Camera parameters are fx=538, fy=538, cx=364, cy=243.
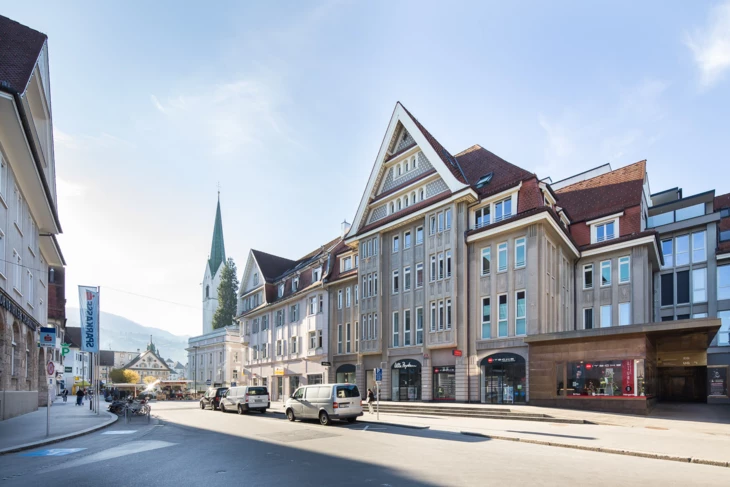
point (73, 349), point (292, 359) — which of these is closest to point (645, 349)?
point (292, 359)

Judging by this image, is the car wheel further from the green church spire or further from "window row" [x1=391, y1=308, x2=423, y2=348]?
the green church spire

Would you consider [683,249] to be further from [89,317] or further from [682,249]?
[89,317]

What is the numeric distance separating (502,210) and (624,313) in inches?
417

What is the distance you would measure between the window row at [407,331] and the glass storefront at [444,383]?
238 centimetres

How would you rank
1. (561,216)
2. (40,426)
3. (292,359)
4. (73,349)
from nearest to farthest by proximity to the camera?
1. (40,426)
2. (561,216)
3. (292,359)
4. (73,349)

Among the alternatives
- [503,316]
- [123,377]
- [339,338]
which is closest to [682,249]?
[503,316]

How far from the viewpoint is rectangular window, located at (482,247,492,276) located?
31875 millimetres

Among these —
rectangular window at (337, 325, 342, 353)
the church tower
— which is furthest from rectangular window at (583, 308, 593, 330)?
the church tower

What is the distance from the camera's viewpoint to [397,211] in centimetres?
3875

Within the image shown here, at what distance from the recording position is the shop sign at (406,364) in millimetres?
35219

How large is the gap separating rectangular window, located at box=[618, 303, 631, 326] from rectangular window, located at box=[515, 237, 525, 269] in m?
8.81

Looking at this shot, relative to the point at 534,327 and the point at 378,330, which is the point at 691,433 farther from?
the point at 378,330

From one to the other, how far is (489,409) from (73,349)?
93550 millimetres

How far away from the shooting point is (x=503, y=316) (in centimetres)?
3067
